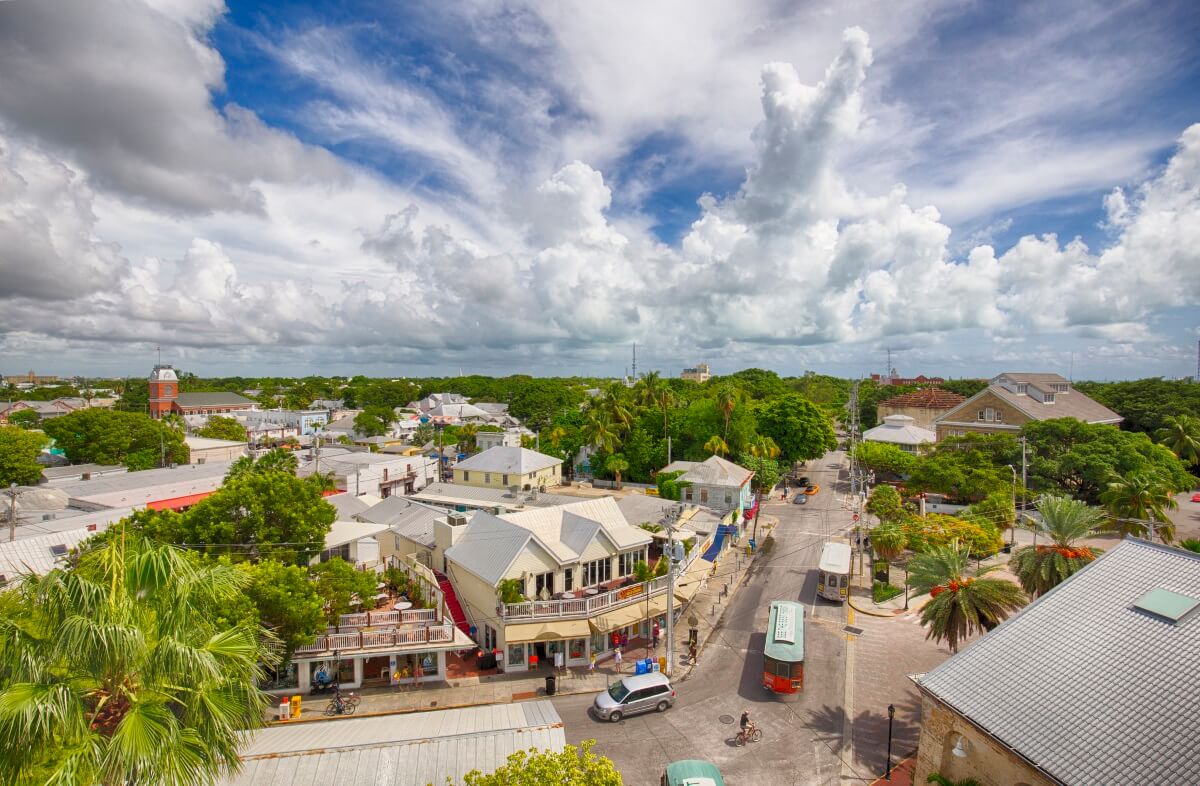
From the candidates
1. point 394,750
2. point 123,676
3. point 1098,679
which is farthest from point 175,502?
point 1098,679

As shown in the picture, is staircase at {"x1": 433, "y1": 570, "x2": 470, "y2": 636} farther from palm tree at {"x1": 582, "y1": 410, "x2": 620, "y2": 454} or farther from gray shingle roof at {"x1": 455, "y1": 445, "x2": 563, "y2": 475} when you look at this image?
palm tree at {"x1": 582, "y1": 410, "x2": 620, "y2": 454}

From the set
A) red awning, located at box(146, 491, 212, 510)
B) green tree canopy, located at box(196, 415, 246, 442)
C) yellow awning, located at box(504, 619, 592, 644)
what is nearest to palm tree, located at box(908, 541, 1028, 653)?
yellow awning, located at box(504, 619, 592, 644)

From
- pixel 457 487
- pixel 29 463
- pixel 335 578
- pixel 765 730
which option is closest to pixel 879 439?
pixel 457 487

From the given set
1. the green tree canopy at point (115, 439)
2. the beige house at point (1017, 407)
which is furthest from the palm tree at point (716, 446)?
the green tree canopy at point (115, 439)

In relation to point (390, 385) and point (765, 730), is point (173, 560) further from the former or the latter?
point (390, 385)

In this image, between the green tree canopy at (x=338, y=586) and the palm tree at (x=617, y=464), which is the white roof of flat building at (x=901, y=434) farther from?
the green tree canopy at (x=338, y=586)

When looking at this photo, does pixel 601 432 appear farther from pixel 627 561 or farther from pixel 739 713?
pixel 739 713
